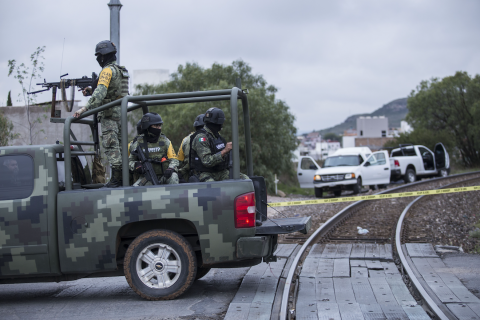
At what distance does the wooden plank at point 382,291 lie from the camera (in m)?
5.23

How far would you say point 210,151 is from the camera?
6.06 metres

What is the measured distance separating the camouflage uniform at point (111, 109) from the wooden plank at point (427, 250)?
4656 mm

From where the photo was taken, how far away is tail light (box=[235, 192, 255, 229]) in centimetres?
521

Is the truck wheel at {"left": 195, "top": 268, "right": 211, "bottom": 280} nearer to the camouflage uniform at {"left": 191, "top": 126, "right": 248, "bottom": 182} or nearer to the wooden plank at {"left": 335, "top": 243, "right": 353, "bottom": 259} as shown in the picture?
the camouflage uniform at {"left": 191, "top": 126, "right": 248, "bottom": 182}

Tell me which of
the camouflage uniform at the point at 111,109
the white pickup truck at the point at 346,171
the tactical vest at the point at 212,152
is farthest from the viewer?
the white pickup truck at the point at 346,171

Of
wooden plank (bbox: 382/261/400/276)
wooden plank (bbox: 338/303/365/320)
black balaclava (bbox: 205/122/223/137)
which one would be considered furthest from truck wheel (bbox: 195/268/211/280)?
wooden plank (bbox: 382/261/400/276)

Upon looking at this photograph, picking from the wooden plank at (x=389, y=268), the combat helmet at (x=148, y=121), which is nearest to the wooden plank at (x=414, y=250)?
the wooden plank at (x=389, y=268)

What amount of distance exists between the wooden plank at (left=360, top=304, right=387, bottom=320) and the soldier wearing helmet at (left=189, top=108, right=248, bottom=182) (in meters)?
1.97

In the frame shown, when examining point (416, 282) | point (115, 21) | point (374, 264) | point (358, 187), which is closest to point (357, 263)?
point (374, 264)

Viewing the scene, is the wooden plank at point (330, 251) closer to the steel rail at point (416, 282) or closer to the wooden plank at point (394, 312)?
the steel rail at point (416, 282)

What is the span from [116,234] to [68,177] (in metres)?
0.80

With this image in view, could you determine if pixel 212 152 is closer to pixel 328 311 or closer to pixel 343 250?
pixel 328 311

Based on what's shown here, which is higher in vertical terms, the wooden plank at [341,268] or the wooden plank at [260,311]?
the wooden plank at [260,311]

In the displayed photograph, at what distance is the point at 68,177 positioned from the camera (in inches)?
214
